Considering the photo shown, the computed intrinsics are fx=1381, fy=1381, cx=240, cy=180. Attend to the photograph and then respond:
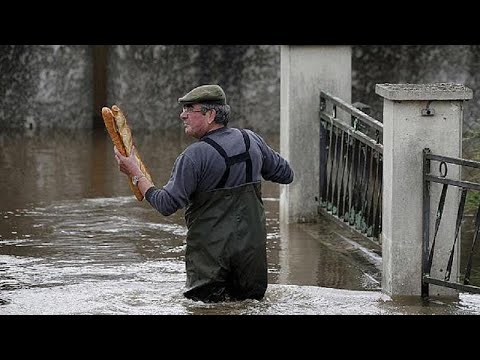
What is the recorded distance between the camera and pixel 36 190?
1375 cm

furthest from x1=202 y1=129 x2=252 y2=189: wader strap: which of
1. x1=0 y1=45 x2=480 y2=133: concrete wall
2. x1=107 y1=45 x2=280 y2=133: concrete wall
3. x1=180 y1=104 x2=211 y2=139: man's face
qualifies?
x1=107 y1=45 x2=280 y2=133: concrete wall

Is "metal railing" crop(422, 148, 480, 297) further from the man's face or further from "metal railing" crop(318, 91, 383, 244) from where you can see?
the man's face

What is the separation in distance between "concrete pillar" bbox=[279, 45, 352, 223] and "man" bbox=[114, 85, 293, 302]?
136 inches

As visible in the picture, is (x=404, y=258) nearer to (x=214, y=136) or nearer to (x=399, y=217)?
(x=399, y=217)

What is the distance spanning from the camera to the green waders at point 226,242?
28.1 feet

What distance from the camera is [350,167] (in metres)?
11.5

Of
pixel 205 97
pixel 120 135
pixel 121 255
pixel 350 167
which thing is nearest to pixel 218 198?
pixel 205 97

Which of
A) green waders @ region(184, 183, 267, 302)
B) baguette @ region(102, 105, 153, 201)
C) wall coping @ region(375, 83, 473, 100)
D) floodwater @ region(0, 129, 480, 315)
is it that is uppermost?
wall coping @ region(375, 83, 473, 100)

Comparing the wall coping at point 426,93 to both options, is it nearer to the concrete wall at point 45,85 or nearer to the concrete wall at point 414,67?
the concrete wall at point 414,67

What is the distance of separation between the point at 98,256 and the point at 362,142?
89.8 inches

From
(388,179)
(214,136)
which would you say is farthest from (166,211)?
(388,179)

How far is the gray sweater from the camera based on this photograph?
8.41 m

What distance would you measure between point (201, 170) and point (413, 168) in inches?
62.9

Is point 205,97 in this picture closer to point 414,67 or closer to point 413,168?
point 413,168
